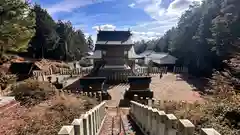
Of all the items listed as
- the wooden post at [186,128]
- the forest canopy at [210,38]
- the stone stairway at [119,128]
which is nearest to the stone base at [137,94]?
the forest canopy at [210,38]

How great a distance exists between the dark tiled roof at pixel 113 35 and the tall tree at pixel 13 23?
19.5m

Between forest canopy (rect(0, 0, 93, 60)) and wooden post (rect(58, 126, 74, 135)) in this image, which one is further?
forest canopy (rect(0, 0, 93, 60))

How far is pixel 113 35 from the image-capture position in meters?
29.5

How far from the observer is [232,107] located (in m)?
A: 4.60

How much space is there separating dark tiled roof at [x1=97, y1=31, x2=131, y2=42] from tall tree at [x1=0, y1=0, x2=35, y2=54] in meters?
19.5

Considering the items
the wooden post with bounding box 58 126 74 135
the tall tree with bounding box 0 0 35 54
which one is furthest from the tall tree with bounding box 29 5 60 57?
the wooden post with bounding box 58 126 74 135

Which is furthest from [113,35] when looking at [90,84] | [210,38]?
[90,84]

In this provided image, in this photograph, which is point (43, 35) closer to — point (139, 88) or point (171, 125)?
point (139, 88)

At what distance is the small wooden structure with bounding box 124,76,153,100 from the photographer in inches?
634

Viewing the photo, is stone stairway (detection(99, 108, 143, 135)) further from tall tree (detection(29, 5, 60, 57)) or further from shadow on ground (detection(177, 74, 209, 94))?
tall tree (detection(29, 5, 60, 57))

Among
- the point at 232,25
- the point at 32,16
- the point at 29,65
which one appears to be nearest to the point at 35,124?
the point at 32,16

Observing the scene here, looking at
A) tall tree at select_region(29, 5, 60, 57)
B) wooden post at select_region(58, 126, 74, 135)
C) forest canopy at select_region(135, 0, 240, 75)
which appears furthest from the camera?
tall tree at select_region(29, 5, 60, 57)

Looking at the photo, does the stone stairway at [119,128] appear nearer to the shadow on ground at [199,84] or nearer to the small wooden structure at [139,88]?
the small wooden structure at [139,88]

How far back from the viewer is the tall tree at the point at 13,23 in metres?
8.05
